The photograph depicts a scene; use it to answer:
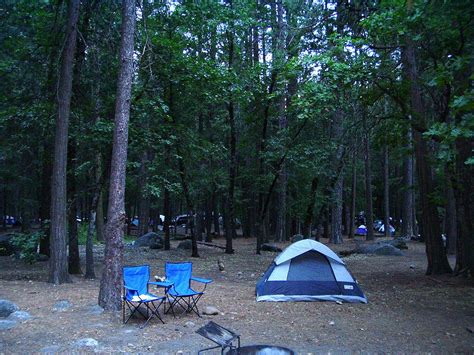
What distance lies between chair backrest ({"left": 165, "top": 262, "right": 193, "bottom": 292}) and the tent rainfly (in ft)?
5.58

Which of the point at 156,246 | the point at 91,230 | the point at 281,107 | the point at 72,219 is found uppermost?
the point at 281,107

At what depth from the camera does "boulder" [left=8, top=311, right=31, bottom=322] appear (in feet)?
23.1

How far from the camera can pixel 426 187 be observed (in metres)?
11.8

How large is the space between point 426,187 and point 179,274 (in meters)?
7.15

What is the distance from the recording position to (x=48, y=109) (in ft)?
36.9

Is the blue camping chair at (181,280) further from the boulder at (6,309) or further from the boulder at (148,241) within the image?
the boulder at (148,241)

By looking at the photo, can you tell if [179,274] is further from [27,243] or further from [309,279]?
[27,243]

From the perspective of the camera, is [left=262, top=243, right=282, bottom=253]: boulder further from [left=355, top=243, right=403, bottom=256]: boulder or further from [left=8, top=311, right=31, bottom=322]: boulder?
[left=8, top=311, right=31, bottom=322]: boulder

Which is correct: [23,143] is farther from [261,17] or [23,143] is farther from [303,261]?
[261,17]

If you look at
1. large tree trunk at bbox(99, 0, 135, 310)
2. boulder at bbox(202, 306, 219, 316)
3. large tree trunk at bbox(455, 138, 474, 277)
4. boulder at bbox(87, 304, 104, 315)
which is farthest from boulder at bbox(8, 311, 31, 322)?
large tree trunk at bbox(455, 138, 474, 277)

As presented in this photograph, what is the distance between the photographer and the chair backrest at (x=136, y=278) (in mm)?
7523

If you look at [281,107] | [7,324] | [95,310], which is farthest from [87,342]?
[281,107]

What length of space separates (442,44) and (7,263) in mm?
14759

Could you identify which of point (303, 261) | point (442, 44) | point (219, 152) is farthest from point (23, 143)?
point (442, 44)
